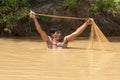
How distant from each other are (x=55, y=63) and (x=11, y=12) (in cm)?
532

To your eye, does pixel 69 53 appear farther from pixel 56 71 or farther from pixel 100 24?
pixel 100 24

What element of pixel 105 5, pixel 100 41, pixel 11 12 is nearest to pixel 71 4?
pixel 105 5

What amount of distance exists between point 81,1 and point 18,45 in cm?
405

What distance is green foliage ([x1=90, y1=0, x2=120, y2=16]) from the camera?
13.4m

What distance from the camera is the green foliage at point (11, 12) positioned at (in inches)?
510

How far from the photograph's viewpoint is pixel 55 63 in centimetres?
834

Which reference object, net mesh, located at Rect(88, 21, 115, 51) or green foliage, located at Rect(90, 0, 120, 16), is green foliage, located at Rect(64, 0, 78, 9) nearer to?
green foliage, located at Rect(90, 0, 120, 16)

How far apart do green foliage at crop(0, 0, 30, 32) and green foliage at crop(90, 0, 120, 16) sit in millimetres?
2503

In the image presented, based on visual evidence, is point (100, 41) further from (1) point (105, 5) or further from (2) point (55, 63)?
(2) point (55, 63)

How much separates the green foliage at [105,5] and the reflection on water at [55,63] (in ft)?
8.39

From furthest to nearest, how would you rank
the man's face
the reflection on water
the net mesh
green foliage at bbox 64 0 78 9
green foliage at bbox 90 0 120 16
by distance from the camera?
green foliage at bbox 64 0 78 9 < green foliage at bbox 90 0 120 16 < the net mesh < the man's face < the reflection on water

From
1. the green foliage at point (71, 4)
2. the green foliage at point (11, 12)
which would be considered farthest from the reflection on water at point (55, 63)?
the green foliage at point (71, 4)

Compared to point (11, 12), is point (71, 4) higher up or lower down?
higher up

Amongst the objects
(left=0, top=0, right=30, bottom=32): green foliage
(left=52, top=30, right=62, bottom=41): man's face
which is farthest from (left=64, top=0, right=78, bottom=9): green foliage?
(left=52, top=30, right=62, bottom=41): man's face
